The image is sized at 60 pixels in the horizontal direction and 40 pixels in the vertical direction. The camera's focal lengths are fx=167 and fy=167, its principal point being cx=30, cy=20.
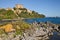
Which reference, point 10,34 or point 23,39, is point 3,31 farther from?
point 23,39

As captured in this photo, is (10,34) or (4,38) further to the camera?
(10,34)

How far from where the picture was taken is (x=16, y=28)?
1693 inches

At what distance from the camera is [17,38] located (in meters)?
34.0

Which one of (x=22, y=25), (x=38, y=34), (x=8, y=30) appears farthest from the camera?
(x=22, y=25)

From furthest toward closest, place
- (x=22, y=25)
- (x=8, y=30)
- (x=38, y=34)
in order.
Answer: (x=22, y=25), (x=38, y=34), (x=8, y=30)

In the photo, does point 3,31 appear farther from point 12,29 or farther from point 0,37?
point 0,37

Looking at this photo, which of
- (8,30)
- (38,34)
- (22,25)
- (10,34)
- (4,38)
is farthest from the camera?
(22,25)

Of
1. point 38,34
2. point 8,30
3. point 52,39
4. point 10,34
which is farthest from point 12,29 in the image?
point 52,39

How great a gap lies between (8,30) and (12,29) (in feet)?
4.76

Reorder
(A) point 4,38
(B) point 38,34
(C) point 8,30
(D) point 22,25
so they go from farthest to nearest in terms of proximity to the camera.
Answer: (D) point 22,25 → (B) point 38,34 → (C) point 8,30 → (A) point 4,38

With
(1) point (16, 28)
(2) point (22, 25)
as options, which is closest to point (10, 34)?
(1) point (16, 28)

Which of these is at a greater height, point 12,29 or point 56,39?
point 12,29

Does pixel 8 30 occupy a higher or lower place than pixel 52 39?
higher

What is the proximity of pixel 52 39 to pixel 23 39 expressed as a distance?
9847 millimetres
